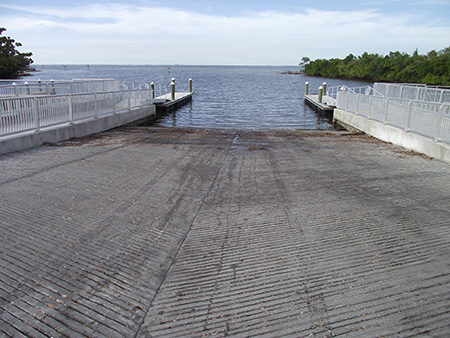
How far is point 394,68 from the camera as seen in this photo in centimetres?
9131

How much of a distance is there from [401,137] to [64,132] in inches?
442

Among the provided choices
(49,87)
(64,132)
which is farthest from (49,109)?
(49,87)

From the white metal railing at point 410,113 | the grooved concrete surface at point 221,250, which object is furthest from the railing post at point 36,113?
the white metal railing at point 410,113

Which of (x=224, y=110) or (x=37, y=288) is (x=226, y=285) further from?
(x=224, y=110)

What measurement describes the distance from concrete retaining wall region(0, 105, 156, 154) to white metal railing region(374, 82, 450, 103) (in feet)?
46.2

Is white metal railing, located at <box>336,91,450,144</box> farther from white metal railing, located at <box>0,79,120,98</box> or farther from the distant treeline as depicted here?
the distant treeline

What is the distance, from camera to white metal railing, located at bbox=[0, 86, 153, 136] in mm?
10000

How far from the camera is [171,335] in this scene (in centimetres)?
310

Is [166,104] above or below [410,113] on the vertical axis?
below

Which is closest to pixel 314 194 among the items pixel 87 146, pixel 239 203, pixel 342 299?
pixel 239 203

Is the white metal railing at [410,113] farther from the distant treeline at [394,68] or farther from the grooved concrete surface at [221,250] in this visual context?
the distant treeline at [394,68]

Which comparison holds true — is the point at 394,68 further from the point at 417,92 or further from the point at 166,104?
the point at 417,92

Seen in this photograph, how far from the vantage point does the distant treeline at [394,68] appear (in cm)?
6544

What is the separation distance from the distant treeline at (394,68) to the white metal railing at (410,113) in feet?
171
